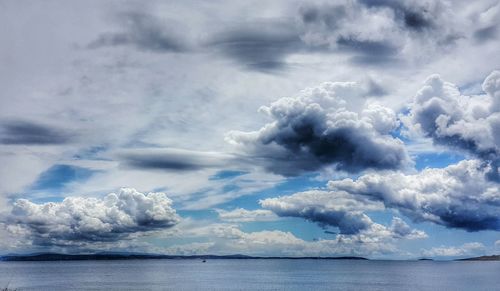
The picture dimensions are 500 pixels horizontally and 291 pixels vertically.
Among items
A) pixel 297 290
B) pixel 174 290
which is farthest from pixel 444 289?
pixel 174 290

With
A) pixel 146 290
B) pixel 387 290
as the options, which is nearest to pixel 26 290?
pixel 146 290

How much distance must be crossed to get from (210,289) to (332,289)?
4586 centimetres

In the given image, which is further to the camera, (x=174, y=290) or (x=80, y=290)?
(x=80, y=290)

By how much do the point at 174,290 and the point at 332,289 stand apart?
58.8 meters

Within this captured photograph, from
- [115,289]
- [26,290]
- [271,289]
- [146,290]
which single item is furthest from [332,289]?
[26,290]

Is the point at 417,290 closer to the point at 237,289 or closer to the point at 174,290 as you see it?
the point at 237,289

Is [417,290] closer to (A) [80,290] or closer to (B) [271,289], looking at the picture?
(B) [271,289]

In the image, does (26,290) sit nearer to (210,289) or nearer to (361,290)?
(210,289)

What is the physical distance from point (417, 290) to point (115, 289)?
114378mm

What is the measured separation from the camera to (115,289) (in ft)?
593

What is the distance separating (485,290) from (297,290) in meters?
70.4

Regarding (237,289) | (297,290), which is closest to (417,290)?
(297,290)

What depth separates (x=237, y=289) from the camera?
596 feet

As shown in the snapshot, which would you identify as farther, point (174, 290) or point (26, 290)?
point (26, 290)
